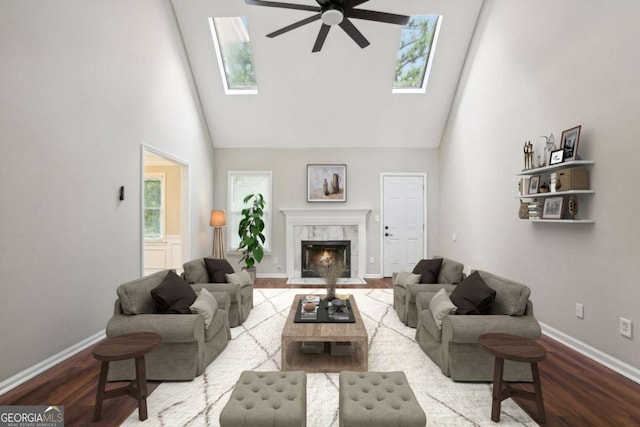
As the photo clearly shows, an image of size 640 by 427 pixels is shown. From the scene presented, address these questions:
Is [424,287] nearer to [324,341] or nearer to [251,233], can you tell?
[324,341]

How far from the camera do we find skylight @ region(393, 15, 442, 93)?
17.4ft

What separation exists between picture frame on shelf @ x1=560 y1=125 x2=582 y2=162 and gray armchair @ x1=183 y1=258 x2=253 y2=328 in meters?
3.76

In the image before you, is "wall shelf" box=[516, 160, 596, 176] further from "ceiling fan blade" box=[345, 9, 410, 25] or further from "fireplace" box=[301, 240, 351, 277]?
"fireplace" box=[301, 240, 351, 277]

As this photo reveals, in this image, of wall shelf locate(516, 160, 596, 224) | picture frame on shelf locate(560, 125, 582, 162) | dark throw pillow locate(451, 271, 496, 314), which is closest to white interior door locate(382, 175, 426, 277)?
wall shelf locate(516, 160, 596, 224)

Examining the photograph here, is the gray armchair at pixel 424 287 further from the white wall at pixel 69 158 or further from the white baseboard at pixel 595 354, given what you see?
the white wall at pixel 69 158

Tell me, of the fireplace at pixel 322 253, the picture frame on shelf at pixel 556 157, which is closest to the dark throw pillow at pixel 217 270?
the fireplace at pixel 322 253

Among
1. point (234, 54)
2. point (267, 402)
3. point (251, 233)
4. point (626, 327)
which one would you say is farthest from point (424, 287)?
point (234, 54)

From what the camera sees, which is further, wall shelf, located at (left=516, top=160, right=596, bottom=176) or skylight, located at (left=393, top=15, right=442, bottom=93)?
skylight, located at (left=393, top=15, right=442, bottom=93)

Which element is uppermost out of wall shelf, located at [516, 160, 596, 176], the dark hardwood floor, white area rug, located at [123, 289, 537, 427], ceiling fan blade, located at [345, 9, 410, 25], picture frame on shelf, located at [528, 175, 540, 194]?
ceiling fan blade, located at [345, 9, 410, 25]

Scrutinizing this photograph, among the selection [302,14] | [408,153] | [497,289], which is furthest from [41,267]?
[408,153]

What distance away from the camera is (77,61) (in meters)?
3.11

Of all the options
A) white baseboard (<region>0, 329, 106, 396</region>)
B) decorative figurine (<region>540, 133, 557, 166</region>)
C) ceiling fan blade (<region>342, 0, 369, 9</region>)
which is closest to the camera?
white baseboard (<region>0, 329, 106, 396</region>)

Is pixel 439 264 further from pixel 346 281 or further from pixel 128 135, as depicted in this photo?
pixel 128 135

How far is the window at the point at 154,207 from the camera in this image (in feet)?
23.0
